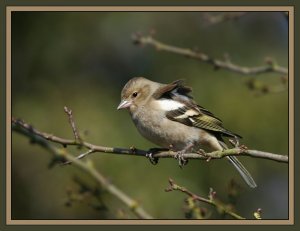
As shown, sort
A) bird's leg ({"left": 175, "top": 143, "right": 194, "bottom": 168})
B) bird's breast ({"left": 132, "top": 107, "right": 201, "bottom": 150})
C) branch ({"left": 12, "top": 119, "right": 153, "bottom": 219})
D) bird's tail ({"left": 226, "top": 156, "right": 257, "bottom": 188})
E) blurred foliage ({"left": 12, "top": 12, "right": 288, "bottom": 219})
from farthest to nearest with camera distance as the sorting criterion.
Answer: blurred foliage ({"left": 12, "top": 12, "right": 288, "bottom": 219}), bird's breast ({"left": 132, "top": 107, "right": 201, "bottom": 150}), bird's tail ({"left": 226, "top": 156, "right": 257, "bottom": 188}), bird's leg ({"left": 175, "top": 143, "right": 194, "bottom": 168}), branch ({"left": 12, "top": 119, "right": 153, "bottom": 219})

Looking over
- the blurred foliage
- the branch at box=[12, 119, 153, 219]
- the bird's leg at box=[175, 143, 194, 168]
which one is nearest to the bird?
the bird's leg at box=[175, 143, 194, 168]

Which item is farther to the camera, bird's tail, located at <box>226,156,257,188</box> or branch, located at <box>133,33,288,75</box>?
branch, located at <box>133,33,288,75</box>

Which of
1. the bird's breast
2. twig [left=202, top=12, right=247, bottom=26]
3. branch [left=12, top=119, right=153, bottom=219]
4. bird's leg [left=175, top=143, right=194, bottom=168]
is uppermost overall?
twig [left=202, top=12, right=247, bottom=26]

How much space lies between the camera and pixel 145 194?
8.91 meters

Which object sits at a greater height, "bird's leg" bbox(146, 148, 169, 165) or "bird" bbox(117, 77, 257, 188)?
"bird" bbox(117, 77, 257, 188)

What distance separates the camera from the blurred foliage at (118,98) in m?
9.09

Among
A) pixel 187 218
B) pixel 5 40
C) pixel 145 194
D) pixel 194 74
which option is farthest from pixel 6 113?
pixel 194 74

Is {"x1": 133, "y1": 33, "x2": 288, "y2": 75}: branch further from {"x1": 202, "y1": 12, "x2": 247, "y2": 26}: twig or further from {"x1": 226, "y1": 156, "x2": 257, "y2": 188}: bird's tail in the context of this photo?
{"x1": 226, "y1": 156, "x2": 257, "y2": 188}: bird's tail

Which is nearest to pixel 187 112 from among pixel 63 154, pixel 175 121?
pixel 175 121

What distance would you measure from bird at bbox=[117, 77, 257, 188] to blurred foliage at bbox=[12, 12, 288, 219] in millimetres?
1515

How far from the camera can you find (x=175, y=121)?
253 inches

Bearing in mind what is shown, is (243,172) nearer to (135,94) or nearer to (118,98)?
(135,94)

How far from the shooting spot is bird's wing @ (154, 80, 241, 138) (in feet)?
20.8

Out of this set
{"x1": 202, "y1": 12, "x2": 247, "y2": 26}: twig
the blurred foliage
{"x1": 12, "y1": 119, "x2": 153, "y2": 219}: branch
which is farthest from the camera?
the blurred foliage
